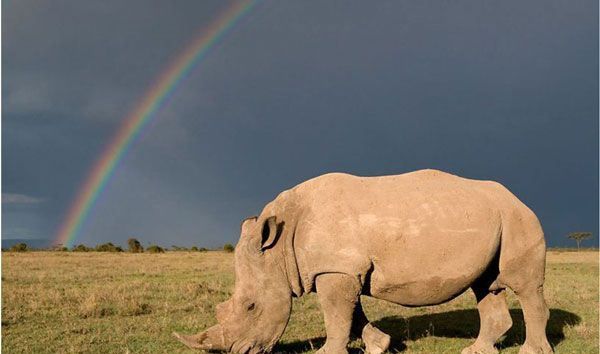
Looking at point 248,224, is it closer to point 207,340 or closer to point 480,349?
point 207,340

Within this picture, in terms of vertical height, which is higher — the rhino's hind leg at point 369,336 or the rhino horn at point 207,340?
the rhino horn at point 207,340

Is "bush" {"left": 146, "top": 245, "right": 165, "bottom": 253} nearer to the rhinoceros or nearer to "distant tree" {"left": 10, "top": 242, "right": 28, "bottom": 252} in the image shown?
"distant tree" {"left": 10, "top": 242, "right": 28, "bottom": 252}

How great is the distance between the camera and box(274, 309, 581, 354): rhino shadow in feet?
28.2

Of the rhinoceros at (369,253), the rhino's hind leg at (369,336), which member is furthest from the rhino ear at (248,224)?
the rhino's hind leg at (369,336)

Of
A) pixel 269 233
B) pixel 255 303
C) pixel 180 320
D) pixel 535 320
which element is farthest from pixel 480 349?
pixel 180 320

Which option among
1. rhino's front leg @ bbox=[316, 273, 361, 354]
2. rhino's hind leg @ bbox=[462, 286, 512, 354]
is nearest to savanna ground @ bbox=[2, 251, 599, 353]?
rhino's hind leg @ bbox=[462, 286, 512, 354]

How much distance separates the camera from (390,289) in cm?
696

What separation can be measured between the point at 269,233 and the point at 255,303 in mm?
893

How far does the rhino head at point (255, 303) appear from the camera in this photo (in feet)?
22.8

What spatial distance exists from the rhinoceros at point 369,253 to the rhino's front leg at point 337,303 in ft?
0.04

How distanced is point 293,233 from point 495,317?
335 centimetres

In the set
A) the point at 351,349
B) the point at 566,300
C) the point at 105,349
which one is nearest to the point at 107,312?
the point at 105,349

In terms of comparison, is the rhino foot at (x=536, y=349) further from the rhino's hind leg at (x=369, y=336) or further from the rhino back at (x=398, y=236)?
the rhino's hind leg at (x=369, y=336)

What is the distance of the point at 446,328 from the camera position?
10.1 m
